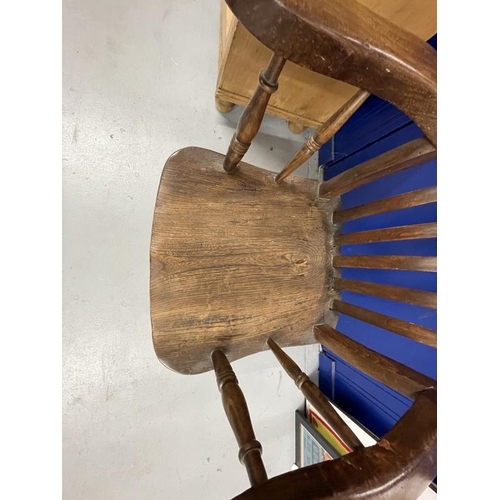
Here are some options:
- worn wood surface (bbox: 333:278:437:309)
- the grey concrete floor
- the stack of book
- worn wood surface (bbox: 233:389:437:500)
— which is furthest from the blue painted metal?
worn wood surface (bbox: 233:389:437:500)

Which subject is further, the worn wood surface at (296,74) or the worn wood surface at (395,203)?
the worn wood surface at (296,74)

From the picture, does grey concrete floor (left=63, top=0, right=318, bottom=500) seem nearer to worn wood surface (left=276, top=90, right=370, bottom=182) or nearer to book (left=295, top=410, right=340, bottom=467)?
book (left=295, top=410, right=340, bottom=467)

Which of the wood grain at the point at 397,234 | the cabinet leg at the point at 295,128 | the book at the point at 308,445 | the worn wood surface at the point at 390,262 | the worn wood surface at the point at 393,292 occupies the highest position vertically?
the cabinet leg at the point at 295,128

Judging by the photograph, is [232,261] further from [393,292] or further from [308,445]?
[308,445]

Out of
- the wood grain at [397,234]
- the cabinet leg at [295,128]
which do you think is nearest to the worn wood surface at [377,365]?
the wood grain at [397,234]

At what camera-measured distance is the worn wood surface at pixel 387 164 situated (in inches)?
19.4

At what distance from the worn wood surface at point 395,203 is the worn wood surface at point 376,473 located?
1.09 feet

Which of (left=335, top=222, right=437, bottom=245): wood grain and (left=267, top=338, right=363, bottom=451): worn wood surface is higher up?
(left=335, top=222, right=437, bottom=245): wood grain

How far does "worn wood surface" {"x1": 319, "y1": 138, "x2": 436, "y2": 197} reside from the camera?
1.62 feet

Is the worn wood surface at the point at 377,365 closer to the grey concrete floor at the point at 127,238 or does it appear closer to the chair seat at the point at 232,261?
the chair seat at the point at 232,261

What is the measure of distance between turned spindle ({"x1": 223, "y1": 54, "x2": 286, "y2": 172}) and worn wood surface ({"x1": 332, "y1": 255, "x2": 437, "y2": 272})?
0.34 m

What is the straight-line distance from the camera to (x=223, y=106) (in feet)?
3.31
